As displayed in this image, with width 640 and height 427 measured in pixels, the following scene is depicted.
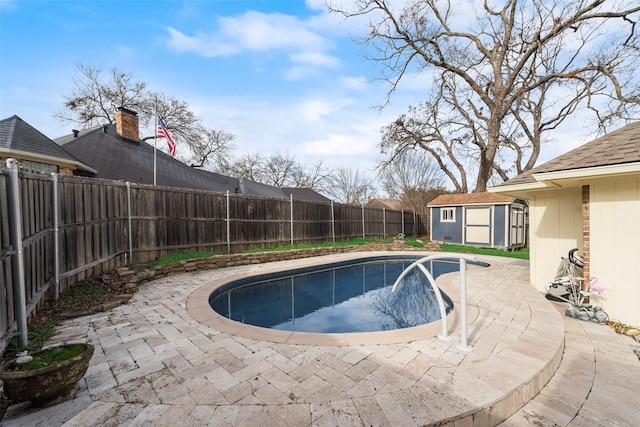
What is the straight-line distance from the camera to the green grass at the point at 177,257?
21.1 ft

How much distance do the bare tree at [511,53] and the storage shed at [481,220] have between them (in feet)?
10.1

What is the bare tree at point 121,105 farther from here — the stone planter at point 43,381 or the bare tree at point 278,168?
the stone planter at point 43,381

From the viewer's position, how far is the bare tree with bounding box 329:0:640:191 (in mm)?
11594

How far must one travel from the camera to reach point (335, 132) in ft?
64.2

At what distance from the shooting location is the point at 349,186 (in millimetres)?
32938

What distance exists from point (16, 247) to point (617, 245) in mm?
7241

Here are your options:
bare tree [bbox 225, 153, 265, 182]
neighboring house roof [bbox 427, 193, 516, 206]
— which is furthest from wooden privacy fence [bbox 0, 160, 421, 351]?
bare tree [bbox 225, 153, 265, 182]

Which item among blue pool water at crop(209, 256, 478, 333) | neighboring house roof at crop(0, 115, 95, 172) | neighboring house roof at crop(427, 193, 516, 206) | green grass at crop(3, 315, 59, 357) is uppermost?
neighboring house roof at crop(0, 115, 95, 172)

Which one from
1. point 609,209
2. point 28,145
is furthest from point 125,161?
point 609,209

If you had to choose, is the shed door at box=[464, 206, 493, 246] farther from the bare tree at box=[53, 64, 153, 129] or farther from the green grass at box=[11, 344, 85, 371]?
the bare tree at box=[53, 64, 153, 129]

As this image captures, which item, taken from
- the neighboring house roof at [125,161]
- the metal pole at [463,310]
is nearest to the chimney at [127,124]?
the neighboring house roof at [125,161]

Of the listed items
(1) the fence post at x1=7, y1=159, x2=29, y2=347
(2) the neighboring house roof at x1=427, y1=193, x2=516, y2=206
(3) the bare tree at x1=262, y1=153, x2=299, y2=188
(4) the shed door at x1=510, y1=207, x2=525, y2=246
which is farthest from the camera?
(3) the bare tree at x1=262, y1=153, x2=299, y2=188

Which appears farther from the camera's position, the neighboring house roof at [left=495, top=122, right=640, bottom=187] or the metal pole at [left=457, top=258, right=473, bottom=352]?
the neighboring house roof at [left=495, top=122, right=640, bottom=187]

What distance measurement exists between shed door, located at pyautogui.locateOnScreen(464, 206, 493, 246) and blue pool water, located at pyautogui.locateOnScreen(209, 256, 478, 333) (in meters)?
7.12
